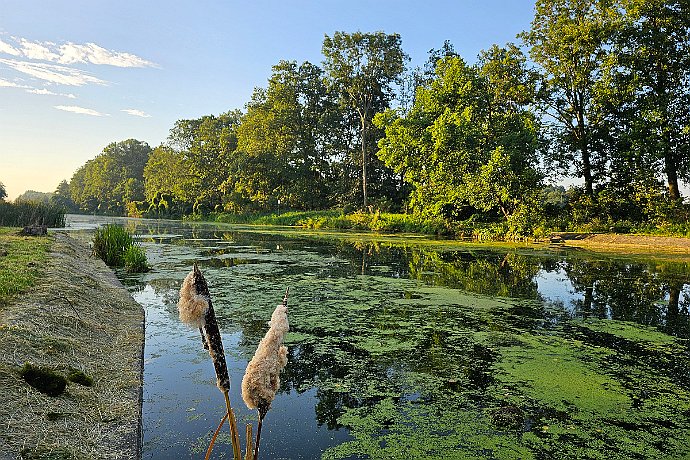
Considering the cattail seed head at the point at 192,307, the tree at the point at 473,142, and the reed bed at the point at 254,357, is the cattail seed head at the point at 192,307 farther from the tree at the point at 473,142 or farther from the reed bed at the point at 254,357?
the tree at the point at 473,142

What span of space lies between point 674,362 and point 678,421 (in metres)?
1.72

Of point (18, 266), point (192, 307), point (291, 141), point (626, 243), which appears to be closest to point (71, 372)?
point (192, 307)

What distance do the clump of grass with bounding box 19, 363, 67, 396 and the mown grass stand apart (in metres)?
1.93

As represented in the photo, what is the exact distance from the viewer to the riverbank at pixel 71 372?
281 centimetres

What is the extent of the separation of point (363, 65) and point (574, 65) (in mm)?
16984

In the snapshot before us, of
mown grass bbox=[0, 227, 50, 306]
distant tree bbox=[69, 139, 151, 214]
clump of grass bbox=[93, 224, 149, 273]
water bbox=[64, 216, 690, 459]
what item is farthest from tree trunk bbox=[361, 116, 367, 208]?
distant tree bbox=[69, 139, 151, 214]

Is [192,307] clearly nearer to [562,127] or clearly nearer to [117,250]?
[117,250]

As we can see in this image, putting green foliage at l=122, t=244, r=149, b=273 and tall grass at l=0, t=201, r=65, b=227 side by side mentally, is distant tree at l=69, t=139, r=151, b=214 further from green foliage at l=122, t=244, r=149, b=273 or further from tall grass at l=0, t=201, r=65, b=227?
green foliage at l=122, t=244, r=149, b=273

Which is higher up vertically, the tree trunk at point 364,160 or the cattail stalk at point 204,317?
the tree trunk at point 364,160

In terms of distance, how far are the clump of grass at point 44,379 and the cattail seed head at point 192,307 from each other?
266 centimetres

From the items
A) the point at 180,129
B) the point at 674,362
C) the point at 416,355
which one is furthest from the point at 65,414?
the point at 180,129

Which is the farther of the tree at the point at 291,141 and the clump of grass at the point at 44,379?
the tree at the point at 291,141

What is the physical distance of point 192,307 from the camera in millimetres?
1419

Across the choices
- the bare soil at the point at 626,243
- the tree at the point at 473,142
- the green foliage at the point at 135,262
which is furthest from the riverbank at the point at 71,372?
the tree at the point at 473,142
